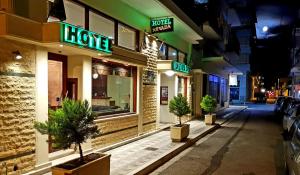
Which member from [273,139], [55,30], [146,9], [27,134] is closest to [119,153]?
[27,134]

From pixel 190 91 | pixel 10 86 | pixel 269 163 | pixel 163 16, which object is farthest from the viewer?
pixel 190 91

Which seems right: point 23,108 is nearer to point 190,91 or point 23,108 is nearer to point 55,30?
point 55,30

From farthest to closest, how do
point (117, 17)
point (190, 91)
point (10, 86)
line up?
point (190, 91)
point (117, 17)
point (10, 86)

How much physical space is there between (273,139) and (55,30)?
11.3m

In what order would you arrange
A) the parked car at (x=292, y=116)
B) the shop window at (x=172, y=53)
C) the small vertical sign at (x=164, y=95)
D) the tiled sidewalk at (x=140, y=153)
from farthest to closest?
1. the small vertical sign at (x=164, y=95)
2. the shop window at (x=172, y=53)
3. the parked car at (x=292, y=116)
4. the tiled sidewalk at (x=140, y=153)

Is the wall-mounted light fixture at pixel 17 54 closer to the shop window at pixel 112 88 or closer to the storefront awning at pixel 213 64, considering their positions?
the shop window at pixel 112 88

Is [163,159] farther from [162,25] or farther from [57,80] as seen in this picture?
[162,25]

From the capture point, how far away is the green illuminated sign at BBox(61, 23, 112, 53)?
667 centimetres

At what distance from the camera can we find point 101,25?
10.0m

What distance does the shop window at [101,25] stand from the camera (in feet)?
31.0

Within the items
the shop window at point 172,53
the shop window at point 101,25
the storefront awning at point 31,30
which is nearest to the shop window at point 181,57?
the shop window at point 172,53

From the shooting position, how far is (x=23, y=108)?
6562 mm

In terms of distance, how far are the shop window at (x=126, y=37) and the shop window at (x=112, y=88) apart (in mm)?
922

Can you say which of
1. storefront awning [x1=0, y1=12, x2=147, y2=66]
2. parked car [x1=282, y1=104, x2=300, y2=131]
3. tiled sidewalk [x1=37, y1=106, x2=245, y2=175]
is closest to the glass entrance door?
storefront awning [x1=0, y1=12, x2=147, y2=66]
